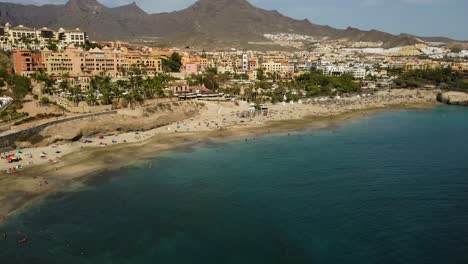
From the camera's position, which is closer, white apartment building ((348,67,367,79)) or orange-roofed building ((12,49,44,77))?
orange-roofed building ((12,49,44,77))

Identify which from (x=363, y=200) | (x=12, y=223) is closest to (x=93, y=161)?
(x=12, y=223)

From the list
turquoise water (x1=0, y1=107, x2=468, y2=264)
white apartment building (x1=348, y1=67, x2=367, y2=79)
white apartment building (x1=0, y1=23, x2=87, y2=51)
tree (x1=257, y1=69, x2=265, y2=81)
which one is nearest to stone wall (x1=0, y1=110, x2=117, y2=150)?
turquoise water (x1=0, y1=107, x2=468, y2=264)

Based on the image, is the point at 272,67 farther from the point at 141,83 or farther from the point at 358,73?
the point at 141,83

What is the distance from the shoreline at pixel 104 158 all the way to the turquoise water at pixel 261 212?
5.68 feet

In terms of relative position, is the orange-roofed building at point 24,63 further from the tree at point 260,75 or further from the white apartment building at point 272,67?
the white apartment building at point 272,67

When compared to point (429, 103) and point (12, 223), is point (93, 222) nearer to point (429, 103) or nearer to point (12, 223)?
point (12, 223)

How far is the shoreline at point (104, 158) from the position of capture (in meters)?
31.1

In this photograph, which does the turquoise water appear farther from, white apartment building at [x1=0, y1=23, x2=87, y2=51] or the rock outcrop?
white apartment building at [x1=0, y1=23, x2=87, y2=51]

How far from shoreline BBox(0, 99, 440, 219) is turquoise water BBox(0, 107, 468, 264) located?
5.68 feet

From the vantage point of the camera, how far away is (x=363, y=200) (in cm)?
3028

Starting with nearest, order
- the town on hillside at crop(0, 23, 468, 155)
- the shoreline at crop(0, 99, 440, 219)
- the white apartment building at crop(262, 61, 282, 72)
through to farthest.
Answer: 1. the shoreline at crop(0, 99, 440, 219)
2. the town on hillside at crop(0, 23, 468, 155)
3. the white apartment building at crop(262, 61, 282, 72)

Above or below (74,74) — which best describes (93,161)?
below

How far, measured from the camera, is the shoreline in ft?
102

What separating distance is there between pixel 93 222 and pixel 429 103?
276ft
